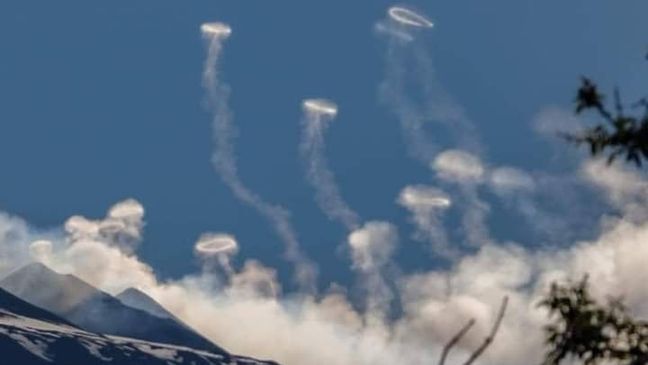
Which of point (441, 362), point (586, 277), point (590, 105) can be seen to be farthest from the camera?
point (590, 105)

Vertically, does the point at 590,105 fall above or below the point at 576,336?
above

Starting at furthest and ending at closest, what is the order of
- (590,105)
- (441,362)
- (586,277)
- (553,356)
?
(590,105), (586,277), (553,356), (441,362)

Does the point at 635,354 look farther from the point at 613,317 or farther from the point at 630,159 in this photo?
the point at 630,159

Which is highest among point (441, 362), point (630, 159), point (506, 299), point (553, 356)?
point (630, 159)

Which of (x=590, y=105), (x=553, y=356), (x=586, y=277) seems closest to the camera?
(x=553, y=356)

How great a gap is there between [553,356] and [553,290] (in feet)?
14.9

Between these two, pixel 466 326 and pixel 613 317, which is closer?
pixel 466 326

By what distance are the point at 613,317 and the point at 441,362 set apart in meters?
13.5

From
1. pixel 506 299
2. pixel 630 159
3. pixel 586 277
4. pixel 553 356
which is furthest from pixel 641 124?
pixel 506 299

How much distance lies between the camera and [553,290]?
3200 centimetres

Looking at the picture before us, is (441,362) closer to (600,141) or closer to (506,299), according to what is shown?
(506,299)

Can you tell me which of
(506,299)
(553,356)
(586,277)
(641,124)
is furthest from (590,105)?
(506,299)

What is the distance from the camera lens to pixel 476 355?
2030 centimetres

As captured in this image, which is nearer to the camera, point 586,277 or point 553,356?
point 553,356
